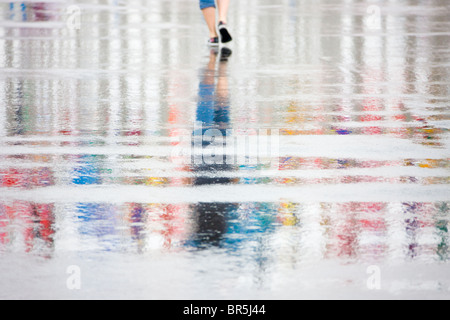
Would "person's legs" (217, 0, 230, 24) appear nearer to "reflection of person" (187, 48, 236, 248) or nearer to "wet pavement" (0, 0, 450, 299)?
"wet pavement" (0, 0, 450, 299)

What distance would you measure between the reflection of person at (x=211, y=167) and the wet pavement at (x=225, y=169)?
0.07 feet

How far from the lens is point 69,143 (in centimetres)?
889

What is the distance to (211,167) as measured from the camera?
807 cm

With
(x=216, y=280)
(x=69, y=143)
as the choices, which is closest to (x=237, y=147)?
(x=69, y=143)

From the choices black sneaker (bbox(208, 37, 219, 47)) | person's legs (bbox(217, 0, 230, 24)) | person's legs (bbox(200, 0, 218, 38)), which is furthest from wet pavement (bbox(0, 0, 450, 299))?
person's legs (bbox(217, 0, 230, 24))

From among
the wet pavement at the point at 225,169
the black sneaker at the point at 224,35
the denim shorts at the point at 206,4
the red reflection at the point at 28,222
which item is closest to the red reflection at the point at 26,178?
the wet pavement at the point at 225,169

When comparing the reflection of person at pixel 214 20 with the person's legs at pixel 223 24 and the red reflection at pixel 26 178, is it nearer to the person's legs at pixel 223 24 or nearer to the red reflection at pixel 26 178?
the person's legs at pixel 223 24

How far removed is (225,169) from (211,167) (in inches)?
5.1

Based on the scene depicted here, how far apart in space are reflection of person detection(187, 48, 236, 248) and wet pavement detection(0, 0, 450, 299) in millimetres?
20

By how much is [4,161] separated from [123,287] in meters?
3.10

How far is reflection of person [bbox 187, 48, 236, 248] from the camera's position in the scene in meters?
6.38

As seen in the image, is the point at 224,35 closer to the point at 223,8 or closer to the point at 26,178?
the point at 223,8

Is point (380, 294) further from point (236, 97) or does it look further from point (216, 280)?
point (236, 97)

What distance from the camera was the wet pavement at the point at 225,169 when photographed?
5.68m
